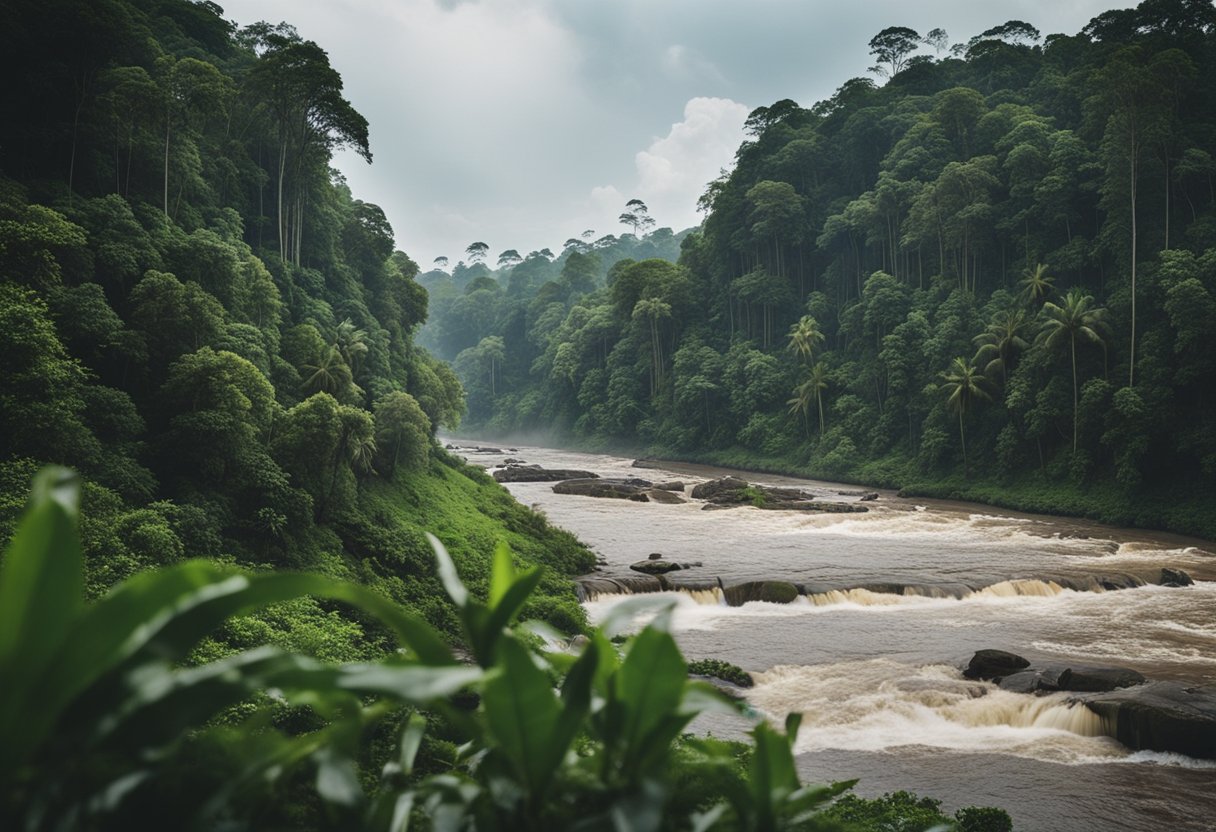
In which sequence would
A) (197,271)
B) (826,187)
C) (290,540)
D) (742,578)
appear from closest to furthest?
(290,540), (197,271), (742,578), (826,187)

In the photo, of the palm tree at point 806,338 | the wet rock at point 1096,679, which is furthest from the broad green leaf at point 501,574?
the palm tree at point 806,338

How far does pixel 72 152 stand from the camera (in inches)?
655

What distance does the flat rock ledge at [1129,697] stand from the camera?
873 centimetres

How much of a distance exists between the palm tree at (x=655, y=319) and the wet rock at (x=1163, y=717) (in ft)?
157

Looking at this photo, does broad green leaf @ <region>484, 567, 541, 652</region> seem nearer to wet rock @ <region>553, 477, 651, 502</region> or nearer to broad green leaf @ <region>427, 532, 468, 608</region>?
broad green leaf @ <region>427, 532, 468, 608</region>

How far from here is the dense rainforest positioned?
26.5 metres

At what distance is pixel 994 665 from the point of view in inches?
440

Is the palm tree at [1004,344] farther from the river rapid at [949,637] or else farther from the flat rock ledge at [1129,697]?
the flat rock ledge at [1129,697]

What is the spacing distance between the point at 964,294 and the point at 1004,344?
6762 mm

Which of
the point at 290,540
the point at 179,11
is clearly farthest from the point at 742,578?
the point at 179,11

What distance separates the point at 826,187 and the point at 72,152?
4792 cm

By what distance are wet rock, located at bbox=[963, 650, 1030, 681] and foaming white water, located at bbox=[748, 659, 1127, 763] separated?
254mm

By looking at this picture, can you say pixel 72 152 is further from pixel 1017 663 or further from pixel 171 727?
pixel 1017 663

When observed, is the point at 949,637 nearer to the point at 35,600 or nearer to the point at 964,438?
the point at 35,600
